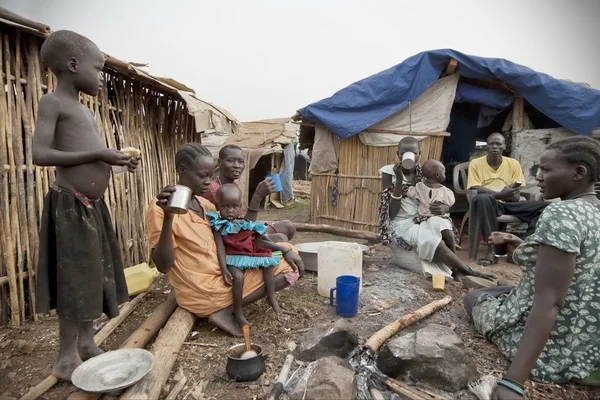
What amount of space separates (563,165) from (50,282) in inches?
113

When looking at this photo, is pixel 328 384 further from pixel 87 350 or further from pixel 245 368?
pixel 87 350

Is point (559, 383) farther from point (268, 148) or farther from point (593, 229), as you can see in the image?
point (268, 148)

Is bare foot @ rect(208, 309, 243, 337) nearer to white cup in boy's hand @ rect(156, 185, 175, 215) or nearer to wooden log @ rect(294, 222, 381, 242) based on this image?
white cup in boy's hand @ rect(156, 185, 175, 215)

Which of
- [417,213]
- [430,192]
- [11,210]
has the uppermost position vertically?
[430,192]

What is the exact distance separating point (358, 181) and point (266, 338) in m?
4.56

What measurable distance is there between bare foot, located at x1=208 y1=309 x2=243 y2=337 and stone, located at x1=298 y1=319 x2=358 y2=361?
0.58 metres

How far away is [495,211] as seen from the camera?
4.89 meters

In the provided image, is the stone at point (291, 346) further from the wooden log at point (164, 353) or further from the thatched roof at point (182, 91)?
the thatched roof at point (182, 91)

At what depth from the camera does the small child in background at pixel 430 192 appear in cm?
414

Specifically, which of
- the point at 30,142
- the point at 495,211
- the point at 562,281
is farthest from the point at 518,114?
the point at 30,142

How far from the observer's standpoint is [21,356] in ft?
8.22

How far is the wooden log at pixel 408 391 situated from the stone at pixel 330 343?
1.25 ft

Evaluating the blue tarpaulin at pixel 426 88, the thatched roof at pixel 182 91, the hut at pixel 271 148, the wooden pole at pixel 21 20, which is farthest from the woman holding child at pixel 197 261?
the hut at pixel 271 148

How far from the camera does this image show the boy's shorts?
6.27 ft
